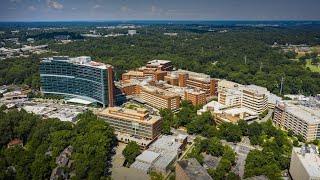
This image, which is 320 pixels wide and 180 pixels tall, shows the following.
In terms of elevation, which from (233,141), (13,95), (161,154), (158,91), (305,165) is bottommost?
(233,141)

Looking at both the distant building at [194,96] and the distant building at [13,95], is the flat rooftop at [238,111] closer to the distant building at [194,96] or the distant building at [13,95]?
the distant building at [194,96]

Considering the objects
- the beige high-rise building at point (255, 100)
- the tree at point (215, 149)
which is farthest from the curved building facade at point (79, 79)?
the beige high-rise building at point (255, 100)

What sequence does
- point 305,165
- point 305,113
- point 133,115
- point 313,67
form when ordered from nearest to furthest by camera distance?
point 305,165 < point 133,115 < point 305,113 < point 313,67

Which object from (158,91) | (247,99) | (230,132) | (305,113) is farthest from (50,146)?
(305,113)

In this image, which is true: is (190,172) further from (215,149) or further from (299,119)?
(299,119)

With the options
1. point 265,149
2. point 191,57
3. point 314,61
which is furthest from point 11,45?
point 265,149

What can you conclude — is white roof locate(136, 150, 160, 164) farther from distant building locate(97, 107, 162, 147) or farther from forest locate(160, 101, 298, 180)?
forest locate(160, 101, 298, 180)
